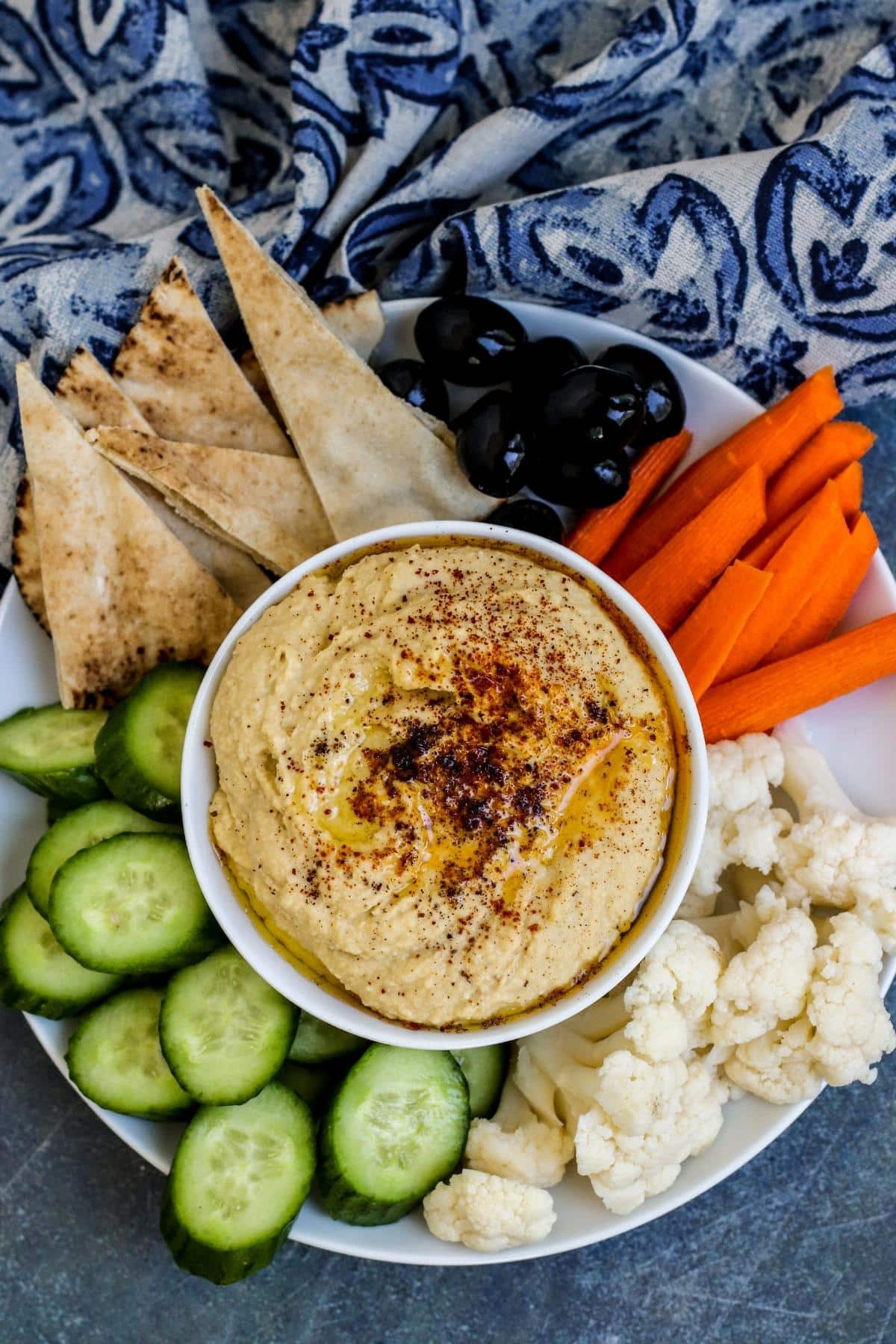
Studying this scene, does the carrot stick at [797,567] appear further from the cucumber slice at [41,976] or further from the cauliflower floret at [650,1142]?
the cucumber slice at [41,976]

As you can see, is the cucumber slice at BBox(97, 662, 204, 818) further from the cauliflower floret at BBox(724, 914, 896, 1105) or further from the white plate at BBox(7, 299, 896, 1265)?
the cauliflower floret at BBox(724, 914, 896, 1105)

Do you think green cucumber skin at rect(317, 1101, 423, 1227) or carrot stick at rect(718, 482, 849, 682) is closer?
green cucumber skin at rect(317, 1101, 423, 1227)

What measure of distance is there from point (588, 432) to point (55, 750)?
3.70 feet

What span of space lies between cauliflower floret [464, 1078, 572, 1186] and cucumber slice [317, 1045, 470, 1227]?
7 centimetres

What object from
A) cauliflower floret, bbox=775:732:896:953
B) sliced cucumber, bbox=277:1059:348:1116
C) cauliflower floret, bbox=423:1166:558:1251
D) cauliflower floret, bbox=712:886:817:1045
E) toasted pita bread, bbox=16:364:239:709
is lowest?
cauliflower floret, bbox=423:1166:558:1251

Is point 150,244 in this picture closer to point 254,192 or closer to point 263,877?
point 254,192

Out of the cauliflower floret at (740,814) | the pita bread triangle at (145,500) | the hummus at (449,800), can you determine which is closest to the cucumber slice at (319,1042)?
the hummus at (449,800)

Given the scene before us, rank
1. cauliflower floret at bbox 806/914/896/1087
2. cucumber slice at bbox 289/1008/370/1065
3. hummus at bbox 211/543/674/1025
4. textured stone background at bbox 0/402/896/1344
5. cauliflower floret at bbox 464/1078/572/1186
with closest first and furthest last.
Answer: hummus at bbox 211/543/674/1025, cauliflower floret at bbox 806/914/896/1087, cauliflower floret at bbox 464/1078/572/1186, cucumber slice at bbox 289/1008/370/1065, textured stone background at bbox 0/402/896/1344

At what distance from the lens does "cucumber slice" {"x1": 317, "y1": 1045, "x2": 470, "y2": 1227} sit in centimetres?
208

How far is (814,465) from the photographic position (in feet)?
7.37

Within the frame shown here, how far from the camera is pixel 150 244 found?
2.33m

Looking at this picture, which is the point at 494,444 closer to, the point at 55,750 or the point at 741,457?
the point at 741,457

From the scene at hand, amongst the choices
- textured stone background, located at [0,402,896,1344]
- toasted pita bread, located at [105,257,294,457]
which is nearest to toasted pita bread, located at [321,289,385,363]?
toasted pita bread, located at [105,257,294,457]

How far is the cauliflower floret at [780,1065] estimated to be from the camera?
6.80 feet
